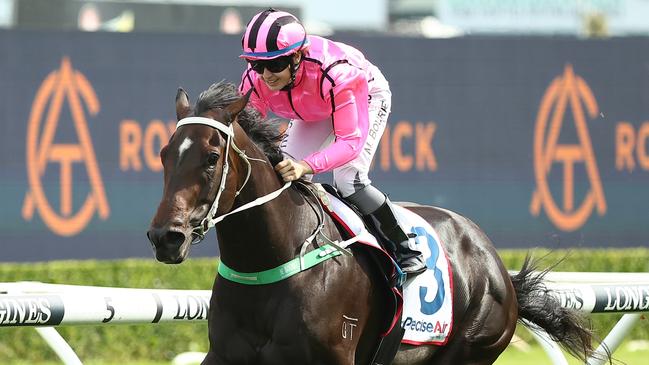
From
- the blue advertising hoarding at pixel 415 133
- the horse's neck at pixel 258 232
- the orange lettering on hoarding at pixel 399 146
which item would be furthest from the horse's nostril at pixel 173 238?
the orange lettering on hoarding at pixel 399 146

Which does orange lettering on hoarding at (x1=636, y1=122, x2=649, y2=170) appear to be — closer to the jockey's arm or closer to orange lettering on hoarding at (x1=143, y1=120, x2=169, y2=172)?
orange lettering on hoarding at (x1=143, y1=120, x2=169, y2=172)

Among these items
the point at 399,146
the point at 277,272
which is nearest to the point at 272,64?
the point at 277,272

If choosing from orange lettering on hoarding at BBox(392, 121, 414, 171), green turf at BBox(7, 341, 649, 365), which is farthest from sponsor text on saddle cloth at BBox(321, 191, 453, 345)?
orange lettering on hoarding at BBox(392, 121, 414, 171)

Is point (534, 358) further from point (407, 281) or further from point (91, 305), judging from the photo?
point (91, 305)

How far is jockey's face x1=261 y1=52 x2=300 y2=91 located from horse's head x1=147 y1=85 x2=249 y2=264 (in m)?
0.28

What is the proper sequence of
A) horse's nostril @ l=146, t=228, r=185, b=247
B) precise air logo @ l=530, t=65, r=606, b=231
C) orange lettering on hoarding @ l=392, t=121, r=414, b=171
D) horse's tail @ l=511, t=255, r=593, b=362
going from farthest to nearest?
precise air logo @ l=530, t=65, r=606, b=231 → orange lettering on hoarding @ l=392, t=121, r=414, b=171 → horse's tail @ l=511, t=255, r=593, b=362 → horse's nostril @ l=146, t=228, r=185, b=247

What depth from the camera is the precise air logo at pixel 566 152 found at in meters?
10.2

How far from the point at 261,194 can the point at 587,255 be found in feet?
20.4

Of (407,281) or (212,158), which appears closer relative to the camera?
(212,158)

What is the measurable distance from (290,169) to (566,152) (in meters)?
6.71

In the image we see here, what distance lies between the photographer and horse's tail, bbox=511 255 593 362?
5082 mm

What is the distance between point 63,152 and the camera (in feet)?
29.4

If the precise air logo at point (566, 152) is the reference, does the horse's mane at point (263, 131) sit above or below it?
above

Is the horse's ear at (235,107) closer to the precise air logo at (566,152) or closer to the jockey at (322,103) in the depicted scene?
the jockey at (322,103)
